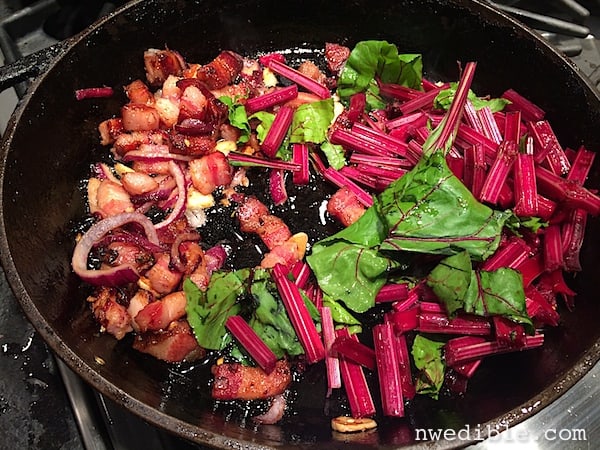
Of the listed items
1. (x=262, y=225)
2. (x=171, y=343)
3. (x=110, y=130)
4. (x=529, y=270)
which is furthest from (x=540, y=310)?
(x=110, y=130)

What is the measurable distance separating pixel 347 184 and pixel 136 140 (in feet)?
2.91

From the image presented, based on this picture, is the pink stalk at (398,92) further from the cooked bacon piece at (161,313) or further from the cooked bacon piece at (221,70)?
the cooked bacon piece at (161,313)

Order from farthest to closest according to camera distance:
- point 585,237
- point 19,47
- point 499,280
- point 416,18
Result: 1. point 19,47
2. point 416,18
3. point 585,237
4. point 499,280

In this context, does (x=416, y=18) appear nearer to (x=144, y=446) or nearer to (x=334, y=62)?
(x=334, y=62)

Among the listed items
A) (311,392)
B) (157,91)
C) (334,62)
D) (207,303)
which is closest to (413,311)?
(311,392)

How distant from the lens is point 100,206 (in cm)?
225

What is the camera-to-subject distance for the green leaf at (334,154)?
2377 mm

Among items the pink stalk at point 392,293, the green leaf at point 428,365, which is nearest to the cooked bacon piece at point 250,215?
the pink stalk at point 392,293

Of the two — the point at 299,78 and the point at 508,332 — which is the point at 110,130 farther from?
the point at 508,332

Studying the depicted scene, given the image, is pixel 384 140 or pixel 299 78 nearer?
pixel 384 140

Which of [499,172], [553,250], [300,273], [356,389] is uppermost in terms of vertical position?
[499,172]

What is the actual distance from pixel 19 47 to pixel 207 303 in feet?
5.68

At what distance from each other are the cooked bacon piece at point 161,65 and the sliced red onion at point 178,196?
0.44 meters

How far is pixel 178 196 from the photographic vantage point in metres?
2.29
